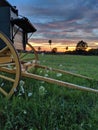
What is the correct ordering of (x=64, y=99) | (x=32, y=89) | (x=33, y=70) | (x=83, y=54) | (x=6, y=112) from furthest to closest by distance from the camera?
(x=83, y=54), (x=33, y=70), (x=32, y=89), (x=64, y=99), (x=6, y=112)

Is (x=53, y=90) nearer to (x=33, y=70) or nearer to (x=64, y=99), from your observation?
(x=64, y=99)

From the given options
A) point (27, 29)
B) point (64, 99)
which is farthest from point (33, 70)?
point (64, 99)

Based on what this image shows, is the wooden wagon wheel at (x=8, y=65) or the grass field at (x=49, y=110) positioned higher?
the wooden wagon wheel at (x=8, y=65)

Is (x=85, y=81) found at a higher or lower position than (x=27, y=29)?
lower

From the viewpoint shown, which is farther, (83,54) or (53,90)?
(83,54)

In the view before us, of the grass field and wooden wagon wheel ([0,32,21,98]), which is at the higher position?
wooden wagon wheel ([0,32,21,98])

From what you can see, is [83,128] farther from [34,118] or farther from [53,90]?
[53,90]

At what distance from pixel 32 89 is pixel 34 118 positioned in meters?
1.15

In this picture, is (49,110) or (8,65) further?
(8,65)

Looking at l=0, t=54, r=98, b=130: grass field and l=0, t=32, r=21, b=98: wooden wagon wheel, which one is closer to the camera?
l=0, t=54, r=98, b=130: grass field

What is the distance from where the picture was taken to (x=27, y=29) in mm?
6266

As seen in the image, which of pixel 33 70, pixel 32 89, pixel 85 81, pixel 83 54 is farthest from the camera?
pixel 83 54

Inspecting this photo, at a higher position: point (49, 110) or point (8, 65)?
point (8, 65)

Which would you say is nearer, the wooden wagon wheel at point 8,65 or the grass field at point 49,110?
the grass field at point 49,110
